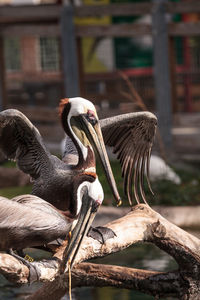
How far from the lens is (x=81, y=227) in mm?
4688

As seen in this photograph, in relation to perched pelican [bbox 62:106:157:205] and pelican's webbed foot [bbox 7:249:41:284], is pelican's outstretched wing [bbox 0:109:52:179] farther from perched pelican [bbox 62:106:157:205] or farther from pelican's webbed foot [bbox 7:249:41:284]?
pelican's webbed foot [bbox 7:249:41:284]

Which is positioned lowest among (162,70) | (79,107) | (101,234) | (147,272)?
(147,272)

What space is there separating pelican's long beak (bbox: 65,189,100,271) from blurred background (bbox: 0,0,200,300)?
9.63ft

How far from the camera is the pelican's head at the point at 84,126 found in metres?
4.98

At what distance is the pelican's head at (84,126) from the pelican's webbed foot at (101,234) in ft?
1.24

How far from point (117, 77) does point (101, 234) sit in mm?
10394

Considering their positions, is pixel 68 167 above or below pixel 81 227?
above

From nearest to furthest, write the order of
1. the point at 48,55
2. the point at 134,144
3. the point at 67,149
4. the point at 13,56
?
the point at 67,149, the point at 134,144, the point at 48,55, the point at 13,56

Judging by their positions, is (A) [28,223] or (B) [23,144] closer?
(A) [28,223]

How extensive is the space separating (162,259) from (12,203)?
13.7 feet

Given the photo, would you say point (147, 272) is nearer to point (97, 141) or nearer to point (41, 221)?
point (97, 141)

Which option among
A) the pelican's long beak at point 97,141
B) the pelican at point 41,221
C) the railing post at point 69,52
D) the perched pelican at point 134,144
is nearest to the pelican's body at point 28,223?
the pelican at point 41,221

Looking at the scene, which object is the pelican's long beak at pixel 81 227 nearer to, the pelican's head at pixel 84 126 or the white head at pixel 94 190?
the white head at pixel 94 190

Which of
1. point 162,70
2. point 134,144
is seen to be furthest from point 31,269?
point 162,70
